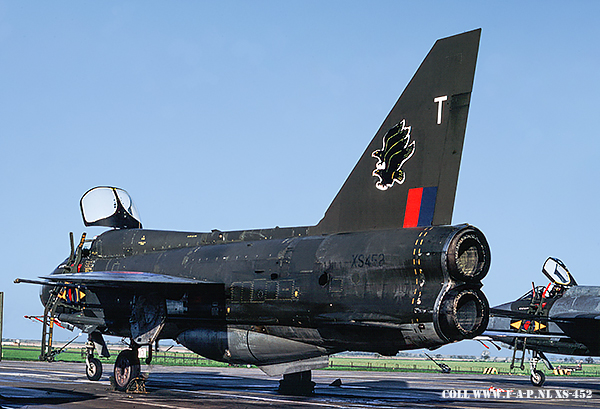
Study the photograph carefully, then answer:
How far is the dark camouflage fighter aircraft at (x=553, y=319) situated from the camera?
2309cm

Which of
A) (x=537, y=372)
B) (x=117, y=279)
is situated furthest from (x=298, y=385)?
(x=537, y=372)

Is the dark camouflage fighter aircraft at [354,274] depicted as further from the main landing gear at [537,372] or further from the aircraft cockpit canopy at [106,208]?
the main landing gear at [537,372]

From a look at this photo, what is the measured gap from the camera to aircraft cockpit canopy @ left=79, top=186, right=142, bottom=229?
62.0 ft

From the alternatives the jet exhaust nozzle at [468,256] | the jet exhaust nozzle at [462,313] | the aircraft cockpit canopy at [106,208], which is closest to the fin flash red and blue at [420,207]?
the jet exhaust nozzle at [468,256]

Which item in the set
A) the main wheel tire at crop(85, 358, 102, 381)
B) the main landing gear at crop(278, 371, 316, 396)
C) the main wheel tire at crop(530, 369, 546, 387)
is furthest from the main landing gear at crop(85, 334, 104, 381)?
the main wheel tire at crop(530, 369, 546, 387)

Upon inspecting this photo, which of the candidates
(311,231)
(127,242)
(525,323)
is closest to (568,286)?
(525,323)

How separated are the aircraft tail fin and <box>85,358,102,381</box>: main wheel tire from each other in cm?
921

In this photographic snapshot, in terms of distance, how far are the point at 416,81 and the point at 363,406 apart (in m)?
6.63

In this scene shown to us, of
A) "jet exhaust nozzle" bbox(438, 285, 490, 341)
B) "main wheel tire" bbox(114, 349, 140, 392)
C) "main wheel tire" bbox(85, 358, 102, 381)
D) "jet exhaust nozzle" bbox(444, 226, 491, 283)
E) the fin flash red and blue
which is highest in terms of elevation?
the fin flash red and blue

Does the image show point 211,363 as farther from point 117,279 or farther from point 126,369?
point 117,279

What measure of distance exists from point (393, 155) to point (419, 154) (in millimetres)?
606

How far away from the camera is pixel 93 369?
18.6 m

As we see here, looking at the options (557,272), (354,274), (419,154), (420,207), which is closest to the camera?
(354,274)

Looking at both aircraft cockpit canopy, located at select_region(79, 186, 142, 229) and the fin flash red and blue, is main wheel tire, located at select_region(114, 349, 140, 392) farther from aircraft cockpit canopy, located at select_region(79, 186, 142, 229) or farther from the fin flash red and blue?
the fin flash red and blue
